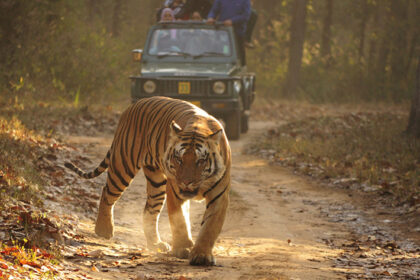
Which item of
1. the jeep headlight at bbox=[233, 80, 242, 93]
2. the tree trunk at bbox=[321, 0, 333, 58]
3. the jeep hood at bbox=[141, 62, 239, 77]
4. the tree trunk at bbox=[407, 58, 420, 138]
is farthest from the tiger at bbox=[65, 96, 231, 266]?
the tree trunk at bbox=[321, 0, 333, 58]

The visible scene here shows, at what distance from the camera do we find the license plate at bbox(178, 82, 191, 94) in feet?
37.9

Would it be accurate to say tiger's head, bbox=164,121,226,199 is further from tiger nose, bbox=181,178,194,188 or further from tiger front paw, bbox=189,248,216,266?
tiger front paw, bbox=189,248,216,266

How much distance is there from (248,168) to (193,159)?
18.6 feet

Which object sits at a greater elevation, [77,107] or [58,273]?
[58,273]

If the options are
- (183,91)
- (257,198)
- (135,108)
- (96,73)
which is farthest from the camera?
(96,73)

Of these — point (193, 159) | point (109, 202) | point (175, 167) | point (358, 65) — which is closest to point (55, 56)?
point (358, 65)

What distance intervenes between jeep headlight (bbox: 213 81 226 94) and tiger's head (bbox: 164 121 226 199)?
7.06 m

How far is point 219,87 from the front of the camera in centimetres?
1167

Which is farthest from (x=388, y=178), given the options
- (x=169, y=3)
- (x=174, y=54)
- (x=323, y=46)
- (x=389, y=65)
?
(x=323, y=46)

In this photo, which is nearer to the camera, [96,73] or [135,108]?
[135,108]

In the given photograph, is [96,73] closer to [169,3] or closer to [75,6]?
[75,6]

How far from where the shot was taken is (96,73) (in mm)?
16016

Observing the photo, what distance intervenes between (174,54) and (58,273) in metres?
8.34

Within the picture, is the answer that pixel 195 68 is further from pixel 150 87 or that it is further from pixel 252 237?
pixel 252 237
